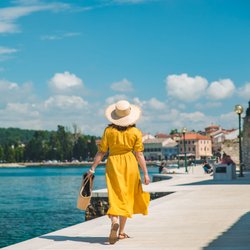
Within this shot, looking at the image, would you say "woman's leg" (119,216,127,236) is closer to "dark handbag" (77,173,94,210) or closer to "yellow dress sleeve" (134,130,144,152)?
"dark handbag" (77,173,94,210)

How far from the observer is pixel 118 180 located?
34.8 ft

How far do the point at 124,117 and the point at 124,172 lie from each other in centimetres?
87

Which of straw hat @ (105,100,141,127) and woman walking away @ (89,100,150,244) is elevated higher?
straw hat @ (105,100,141,127)

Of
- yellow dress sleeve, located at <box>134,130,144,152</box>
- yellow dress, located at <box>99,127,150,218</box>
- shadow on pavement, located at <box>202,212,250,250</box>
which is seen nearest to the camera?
shadow on pavement, located at <box>202,212,250,250</box>

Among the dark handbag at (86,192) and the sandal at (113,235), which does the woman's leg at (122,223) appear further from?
the dark handbag at (86,192)

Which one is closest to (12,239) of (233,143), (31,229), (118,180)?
(31,229)

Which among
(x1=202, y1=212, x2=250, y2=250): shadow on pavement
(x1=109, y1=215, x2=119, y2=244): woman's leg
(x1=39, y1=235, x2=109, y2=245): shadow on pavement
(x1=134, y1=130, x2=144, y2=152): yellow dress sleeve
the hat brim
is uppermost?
the hat brim

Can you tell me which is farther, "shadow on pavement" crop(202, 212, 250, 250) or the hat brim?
the hat brim

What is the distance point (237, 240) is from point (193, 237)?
32.0 inches

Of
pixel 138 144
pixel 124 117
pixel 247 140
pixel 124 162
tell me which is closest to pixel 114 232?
pixel 124 162

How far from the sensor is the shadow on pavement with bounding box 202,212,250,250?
32.3 feet

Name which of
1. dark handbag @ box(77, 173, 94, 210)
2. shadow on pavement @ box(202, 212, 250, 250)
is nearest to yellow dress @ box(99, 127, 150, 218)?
dark handbag @ box(77, 173, 94, 210)

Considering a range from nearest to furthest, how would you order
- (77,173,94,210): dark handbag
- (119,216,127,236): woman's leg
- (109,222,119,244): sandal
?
(109,222,119,244): sandal → (119,216,127,236): woman's leg → (77,173,94,210): dark handbag

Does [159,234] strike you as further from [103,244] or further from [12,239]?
[12,239]
